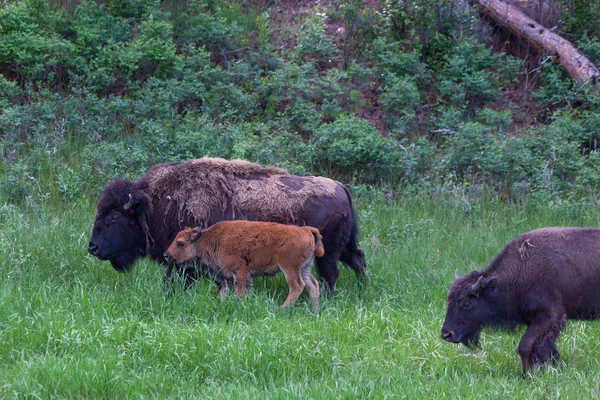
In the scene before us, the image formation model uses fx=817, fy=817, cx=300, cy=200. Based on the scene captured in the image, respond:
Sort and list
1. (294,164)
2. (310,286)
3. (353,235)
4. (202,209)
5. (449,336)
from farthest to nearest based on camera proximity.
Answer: (294,164), (353,235), (202,209), (310,286), (449,336)

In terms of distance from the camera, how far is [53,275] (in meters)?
10.1

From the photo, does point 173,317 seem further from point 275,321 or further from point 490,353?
point 490,353

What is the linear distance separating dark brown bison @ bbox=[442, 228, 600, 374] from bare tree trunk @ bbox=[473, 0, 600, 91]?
925cm

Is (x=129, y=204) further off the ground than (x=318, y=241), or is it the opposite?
(x=318, y=241)

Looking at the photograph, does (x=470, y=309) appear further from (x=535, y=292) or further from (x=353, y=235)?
(x=353, y=235)

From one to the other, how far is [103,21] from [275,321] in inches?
395

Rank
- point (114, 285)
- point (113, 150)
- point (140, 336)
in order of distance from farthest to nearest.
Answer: point (113, 150) < point (114, 285) < point (140, 336)

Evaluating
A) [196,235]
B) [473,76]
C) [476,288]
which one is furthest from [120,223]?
[473,76]

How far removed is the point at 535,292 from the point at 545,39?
35.4 ft

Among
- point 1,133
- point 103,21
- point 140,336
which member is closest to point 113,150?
point 1,133

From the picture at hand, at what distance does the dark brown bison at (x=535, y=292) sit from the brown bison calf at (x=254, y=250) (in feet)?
6.34

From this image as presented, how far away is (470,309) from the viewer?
790 centimetres

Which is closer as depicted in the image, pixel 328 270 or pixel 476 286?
pixel 476 286

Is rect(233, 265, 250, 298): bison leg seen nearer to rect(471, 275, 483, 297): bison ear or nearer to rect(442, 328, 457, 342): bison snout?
rect(442, 328, 457, 342): bison snout
